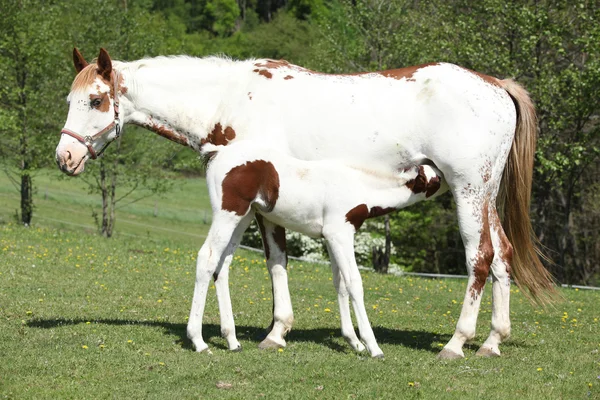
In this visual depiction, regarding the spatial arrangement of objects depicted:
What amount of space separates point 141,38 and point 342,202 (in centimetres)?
2344

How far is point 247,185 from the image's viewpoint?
27.3 ft

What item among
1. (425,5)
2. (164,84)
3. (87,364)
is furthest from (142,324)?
(425,5)

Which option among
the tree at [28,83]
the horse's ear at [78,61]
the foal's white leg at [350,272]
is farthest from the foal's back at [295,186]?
the tree at [28,83]

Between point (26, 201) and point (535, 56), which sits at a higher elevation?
point (535, 56)

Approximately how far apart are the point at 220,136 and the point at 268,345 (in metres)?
2.37

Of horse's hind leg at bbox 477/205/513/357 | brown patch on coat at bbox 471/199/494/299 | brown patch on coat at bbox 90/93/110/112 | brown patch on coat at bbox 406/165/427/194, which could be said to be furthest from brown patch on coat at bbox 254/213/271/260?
horse's hind leg at bbox 477/205/513/357

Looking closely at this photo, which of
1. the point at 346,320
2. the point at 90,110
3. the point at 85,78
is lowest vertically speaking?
the point at 346,320

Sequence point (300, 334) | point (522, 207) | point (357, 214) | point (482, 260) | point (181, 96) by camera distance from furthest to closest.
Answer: point (300, 334)
point (522, 207)
point (181, 96)
point (482, 260)
point (357, 214)

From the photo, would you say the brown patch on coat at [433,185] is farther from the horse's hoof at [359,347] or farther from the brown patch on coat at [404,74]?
the horse's hoof at [359,347]

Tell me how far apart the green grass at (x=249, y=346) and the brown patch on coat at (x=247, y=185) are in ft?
5.15

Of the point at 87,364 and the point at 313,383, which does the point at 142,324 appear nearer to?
the point at 87,364

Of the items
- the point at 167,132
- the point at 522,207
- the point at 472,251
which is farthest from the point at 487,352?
the point at 167,132

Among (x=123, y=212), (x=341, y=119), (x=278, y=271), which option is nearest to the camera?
(x=341, y=119)

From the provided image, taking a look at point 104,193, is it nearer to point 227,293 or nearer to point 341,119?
point 227,293
